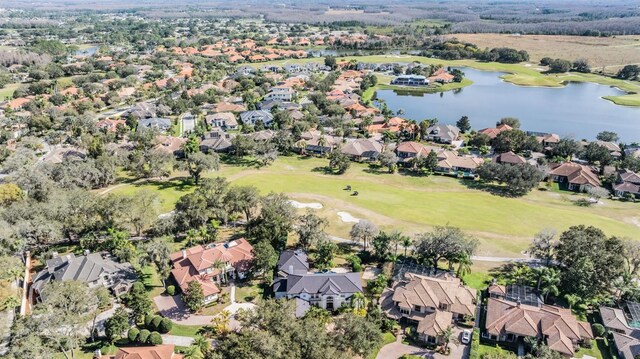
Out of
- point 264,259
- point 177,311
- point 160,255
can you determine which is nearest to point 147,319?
point 177,311

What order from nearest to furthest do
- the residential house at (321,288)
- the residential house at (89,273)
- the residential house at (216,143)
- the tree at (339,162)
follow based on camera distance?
1. the residential house at (321,288)
2. the residential house at (89,273)
3. the tree at (339,162)
4. the residential house at (216,143)

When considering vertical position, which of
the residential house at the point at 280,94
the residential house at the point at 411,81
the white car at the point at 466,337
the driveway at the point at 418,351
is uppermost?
the residential house at the point at 411,81

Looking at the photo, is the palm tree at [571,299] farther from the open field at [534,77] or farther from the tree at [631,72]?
the tree at [631,72]

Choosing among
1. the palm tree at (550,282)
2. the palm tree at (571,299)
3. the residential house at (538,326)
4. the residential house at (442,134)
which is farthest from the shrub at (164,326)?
the residential house at (442,134)

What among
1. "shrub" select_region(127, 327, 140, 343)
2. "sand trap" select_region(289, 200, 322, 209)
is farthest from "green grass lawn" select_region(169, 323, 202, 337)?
"sand trap" select_region(289, 200, 322, 209)

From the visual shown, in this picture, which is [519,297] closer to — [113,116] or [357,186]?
[357,186]
